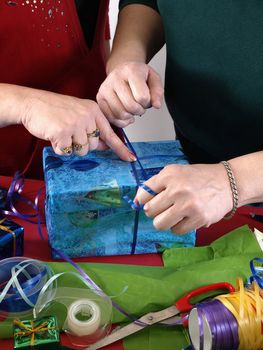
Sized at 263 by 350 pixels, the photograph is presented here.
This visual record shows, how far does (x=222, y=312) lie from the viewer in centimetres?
49

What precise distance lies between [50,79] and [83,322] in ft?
1.68

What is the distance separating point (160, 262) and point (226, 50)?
35 centimetres

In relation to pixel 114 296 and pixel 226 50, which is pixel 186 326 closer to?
pixel 114 296

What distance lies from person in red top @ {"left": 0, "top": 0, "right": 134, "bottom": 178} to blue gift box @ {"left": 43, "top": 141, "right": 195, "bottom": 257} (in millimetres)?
31

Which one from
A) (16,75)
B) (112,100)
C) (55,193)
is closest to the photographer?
(55,193)

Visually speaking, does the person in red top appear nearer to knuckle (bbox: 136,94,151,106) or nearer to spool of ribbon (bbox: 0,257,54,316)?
knuckle (bbox: 136,94,151,106)

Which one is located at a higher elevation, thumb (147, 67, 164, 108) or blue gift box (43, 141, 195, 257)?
thumb (147, 67, 164, 108)

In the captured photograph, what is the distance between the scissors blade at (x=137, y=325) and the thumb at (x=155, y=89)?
0.30 meters

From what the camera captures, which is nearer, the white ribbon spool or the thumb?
the white ribbon spool

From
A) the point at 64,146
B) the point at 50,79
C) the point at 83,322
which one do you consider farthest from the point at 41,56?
the point at 83,322

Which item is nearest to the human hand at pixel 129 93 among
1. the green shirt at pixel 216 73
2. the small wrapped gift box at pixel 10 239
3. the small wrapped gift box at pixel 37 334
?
the green shirt at pixel 216 73

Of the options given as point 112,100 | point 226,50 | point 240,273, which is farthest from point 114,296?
point 226,50

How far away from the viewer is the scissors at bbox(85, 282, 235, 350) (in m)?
0.53

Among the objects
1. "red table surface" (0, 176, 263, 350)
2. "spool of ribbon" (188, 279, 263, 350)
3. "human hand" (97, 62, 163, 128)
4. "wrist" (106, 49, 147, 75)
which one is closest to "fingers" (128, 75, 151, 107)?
"human hand" (97, 62, 163, 128)
